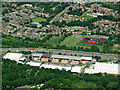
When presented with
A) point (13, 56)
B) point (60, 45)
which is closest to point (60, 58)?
point (60, 45)

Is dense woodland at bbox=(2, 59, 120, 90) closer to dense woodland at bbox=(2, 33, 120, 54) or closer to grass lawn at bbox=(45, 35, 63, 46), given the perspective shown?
dense woodland at bbox=(2, 33, 120, 54)

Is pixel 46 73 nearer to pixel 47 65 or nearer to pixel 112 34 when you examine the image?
pixel 47 65

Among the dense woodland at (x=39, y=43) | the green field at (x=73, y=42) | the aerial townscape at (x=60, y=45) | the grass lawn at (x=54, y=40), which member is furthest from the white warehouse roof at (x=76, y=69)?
the grass lawn at (x=54, y=40)

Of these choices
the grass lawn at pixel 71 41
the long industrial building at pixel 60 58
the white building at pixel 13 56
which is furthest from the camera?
the grass lawn at pixel 71 41

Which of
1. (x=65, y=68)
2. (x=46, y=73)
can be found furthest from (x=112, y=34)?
(x=46, y=73)

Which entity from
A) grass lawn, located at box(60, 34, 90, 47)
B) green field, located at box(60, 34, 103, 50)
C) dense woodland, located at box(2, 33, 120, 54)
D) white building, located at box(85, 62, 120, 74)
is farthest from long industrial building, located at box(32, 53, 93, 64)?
grass lawn, located at box(60, 34, 90, 47)

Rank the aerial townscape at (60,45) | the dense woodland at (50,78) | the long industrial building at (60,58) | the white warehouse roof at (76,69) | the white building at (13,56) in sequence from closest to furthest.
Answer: the dense woodland at (50,78), the aerial townscape at (60,45), the white warehouse roof at (76,69), the long industrial building at (60,58), the white building at (13,56)

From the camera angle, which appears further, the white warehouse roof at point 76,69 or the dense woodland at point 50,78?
the white warehouse roof at point 76,69

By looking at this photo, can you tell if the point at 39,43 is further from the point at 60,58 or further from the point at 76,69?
the point at 76,69

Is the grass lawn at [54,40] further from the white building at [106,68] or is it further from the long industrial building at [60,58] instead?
the white building at [106,68]
